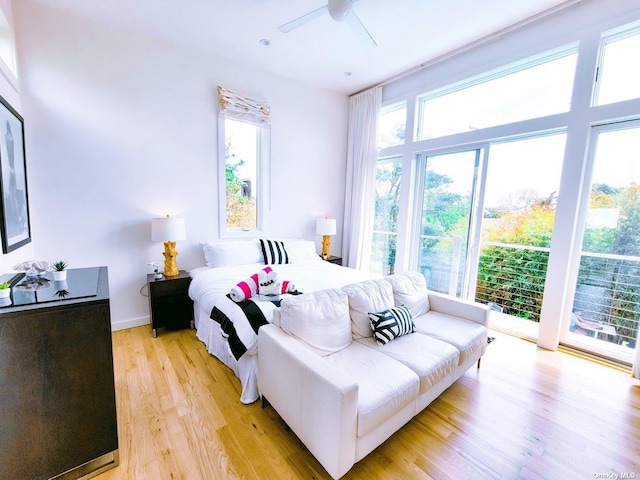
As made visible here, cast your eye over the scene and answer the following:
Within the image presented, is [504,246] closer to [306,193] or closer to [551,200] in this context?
[551,200]

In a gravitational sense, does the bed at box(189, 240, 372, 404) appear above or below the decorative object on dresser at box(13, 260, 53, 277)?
below

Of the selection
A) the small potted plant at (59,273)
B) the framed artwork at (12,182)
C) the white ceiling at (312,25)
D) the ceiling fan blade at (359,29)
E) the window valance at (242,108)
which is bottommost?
the small potted plant at (59,273)

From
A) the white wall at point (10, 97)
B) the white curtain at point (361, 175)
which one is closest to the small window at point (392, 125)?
the white curtain at point (361, 175)

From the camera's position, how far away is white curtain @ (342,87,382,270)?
Result: 13.6 ft

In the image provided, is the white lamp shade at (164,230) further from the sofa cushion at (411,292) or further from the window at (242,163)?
the sofa cushion at (411,292)

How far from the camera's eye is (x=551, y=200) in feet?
9.09

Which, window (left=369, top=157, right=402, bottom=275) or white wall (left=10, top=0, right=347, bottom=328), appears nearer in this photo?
white wall (left=10, top=0, right=347, bottom=328)

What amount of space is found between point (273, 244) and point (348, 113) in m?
2.65

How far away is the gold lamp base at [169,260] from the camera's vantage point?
2922 millimetres

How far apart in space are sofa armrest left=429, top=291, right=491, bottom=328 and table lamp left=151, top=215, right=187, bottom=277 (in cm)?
264

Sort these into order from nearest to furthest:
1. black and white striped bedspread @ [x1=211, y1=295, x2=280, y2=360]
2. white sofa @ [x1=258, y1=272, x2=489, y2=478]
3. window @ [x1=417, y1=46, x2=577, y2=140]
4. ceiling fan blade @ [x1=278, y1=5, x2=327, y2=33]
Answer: white sofa @ [x1=258, y1=272, x2=489, y2=478], black and white striped bedspread @ [x1=211, y1=295, x2=280, y2=360], ceiling fan blade @ [x1=278, y1=5, x2=327, y2=33], window @ [x1=417, y1=46, x2=577, y2=140]

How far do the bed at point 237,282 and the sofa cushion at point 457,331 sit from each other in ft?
2.70


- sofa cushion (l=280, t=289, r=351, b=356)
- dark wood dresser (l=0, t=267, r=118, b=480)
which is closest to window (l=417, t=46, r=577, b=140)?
sofa cushion (l=280, t=289, r=351, b=356)

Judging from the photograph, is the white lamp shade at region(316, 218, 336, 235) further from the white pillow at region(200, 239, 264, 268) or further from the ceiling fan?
the ceiling fan
